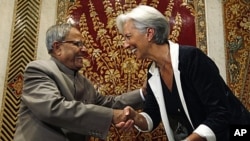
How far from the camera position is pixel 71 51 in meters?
1.66

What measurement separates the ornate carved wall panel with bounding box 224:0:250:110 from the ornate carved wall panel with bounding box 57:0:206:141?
164 millimetres

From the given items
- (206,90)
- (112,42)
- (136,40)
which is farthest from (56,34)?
(206,90)

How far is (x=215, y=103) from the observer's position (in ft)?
4.35

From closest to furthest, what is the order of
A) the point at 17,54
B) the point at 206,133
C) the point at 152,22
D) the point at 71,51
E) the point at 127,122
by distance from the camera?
the point at 206,133, the point at 127,122, the point at 152,22, the point at 71,51, the point at 17,54

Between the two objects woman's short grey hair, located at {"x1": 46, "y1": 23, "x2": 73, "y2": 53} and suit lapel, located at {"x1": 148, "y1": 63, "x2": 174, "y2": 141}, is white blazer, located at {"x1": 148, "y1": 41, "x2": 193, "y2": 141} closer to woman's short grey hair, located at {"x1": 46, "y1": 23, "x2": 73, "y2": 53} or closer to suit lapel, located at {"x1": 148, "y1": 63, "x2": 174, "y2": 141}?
suit lapel, located at {"x1": 148, "y1": 63, "x2": 174, "y2": 141}

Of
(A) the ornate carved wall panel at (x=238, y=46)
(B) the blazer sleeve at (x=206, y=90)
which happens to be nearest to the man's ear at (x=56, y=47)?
(B) the blazer sleeve at (x=206, y=90)

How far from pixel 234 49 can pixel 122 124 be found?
105cm

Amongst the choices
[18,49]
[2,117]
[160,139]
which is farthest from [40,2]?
[160,139]

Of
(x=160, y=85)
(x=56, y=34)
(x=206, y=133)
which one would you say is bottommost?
(x=206, y=133)

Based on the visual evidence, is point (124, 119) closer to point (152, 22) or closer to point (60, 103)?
point (60, 103)

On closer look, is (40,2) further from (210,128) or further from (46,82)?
(210,128)

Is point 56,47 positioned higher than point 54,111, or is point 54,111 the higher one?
point 56,47

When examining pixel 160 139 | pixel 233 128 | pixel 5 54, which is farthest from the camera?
pixel 5 54

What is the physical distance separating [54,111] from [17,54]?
34.1 inches
